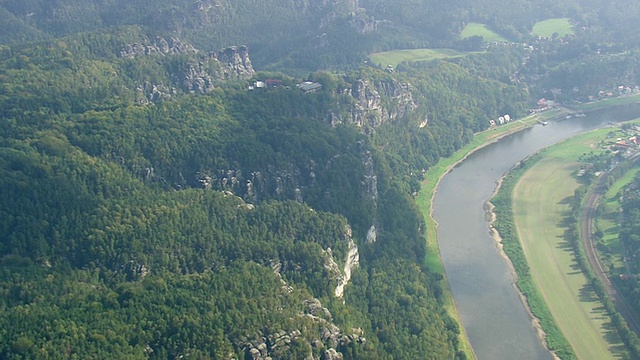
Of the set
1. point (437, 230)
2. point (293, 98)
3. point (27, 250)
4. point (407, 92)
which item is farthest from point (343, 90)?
point (27, 250)

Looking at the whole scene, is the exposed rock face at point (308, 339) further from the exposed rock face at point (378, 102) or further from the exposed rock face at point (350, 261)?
the exposed rock face at point (378, 102)

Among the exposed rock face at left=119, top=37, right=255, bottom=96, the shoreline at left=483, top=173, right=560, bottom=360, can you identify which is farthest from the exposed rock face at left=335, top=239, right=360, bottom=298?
the exposed rock face at left=119, top=37, right=255, bottom=96

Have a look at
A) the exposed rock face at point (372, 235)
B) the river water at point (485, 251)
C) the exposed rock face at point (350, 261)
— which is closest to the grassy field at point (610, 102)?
the river water at point (485, 251)

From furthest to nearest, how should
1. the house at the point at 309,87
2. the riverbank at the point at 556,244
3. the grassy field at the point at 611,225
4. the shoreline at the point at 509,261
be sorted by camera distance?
the house at the point at 309,87 < the grassy field at the point at 611,225 < the riverbank at the point at 556,244 < the shoreline at the point at 509,261

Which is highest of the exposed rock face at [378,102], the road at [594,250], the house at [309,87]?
the house at [309,87]

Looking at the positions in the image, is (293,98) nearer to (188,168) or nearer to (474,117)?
(188,168)

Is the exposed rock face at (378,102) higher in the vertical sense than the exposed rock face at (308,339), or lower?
higher

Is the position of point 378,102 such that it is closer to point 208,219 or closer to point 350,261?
point 350,261

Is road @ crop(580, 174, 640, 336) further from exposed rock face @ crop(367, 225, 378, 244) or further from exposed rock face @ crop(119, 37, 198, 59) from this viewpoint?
exposed rock face @ crop(119, 37, 198, 59)

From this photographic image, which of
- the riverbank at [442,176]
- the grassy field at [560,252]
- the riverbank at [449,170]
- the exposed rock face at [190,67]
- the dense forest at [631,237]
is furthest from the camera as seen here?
the exposed rock face at [190,67]
